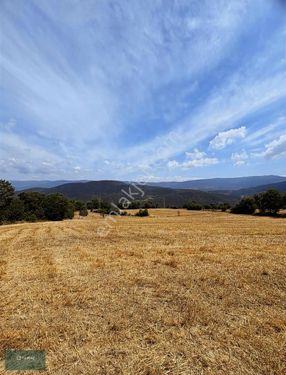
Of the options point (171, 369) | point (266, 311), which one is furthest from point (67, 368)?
point (266, 311)

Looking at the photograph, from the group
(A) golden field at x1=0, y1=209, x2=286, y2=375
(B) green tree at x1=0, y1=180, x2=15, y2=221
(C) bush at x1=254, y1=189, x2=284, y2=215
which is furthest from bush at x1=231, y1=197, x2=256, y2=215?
(A) golden field at x1=0, y1=209, x2=286, y2=375

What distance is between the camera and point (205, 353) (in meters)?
4.82

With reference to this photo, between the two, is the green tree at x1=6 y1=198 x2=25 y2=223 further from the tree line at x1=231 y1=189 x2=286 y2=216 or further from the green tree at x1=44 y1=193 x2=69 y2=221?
the tree line at x1=231 y1=189 x2=286 y2=216

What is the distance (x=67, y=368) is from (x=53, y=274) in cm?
609

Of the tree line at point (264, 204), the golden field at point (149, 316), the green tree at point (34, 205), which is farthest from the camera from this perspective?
the tree line at point (264, 204)

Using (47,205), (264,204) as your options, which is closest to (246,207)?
(264,204)

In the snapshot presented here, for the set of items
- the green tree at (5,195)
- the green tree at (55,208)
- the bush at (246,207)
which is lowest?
the bush at (246,207)

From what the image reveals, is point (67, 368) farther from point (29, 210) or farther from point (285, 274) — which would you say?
point (29, 210)

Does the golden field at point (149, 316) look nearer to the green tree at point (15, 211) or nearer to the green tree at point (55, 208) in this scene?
the green tree at point (15, 211)

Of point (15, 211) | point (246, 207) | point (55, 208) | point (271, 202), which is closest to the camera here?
point (15, 211)

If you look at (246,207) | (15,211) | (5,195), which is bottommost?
(246,207)

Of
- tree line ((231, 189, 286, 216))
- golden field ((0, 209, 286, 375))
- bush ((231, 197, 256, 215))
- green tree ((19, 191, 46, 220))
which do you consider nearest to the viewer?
golden field ((0, 209, 286, 375))

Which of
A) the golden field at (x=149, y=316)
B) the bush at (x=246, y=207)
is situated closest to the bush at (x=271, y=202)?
the bush at (x=246, y=207)

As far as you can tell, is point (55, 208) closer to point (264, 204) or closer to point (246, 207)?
point (246, 207)
